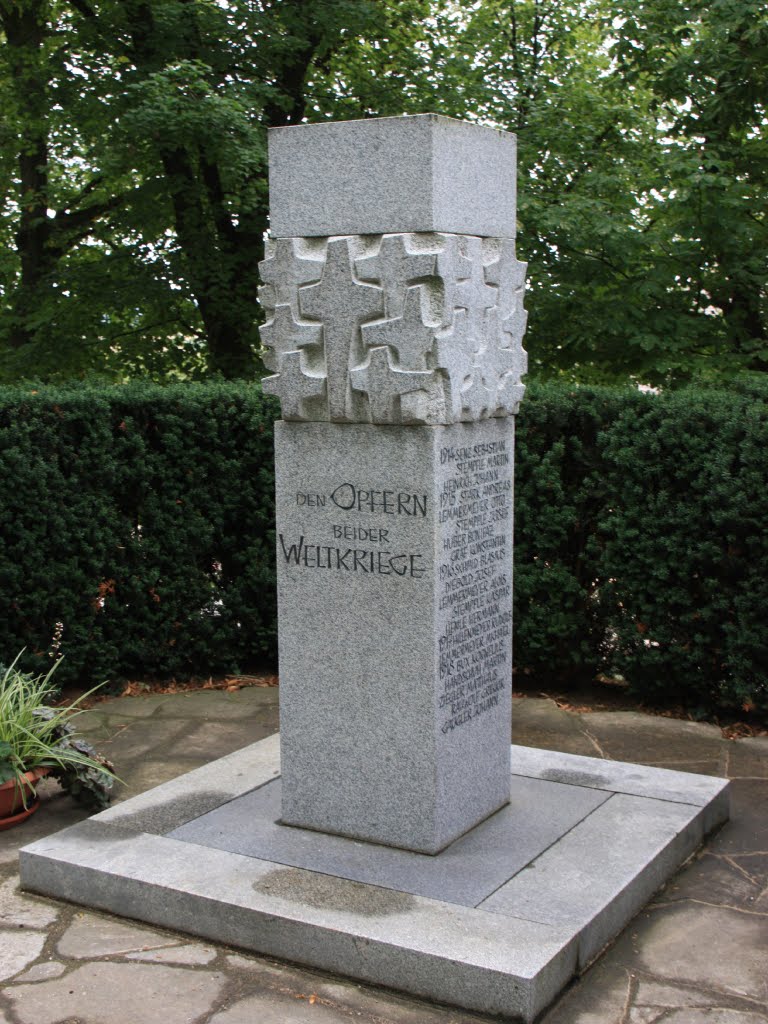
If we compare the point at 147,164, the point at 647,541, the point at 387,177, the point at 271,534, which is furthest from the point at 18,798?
the point at 147,164

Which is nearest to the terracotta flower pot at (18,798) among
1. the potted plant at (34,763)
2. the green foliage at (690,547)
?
the potted plant at (34,763)

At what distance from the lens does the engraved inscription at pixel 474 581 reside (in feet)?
13.6

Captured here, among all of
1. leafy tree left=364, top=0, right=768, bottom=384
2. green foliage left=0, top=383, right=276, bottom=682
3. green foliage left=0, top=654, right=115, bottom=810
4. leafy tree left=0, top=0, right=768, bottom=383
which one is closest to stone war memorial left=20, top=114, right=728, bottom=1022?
green foliage left=0, top=654, right=115, bottom=810

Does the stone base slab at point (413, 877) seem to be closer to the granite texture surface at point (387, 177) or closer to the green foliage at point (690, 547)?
the green foliage at point (690, 547)

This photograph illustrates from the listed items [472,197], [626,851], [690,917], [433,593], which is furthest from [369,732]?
[472,197]

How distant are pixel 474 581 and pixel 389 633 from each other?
16.0 inches

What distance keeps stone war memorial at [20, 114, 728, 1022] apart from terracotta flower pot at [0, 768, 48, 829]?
49cm

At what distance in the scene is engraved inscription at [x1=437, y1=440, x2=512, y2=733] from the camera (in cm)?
414

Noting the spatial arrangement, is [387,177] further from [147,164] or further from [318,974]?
[147,164]

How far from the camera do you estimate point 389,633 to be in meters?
4.16

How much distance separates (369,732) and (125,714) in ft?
8.38

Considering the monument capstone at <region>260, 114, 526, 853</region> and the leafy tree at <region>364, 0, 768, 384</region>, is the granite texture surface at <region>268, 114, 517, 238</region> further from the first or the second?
the leafy tree at <region>364, 0, 768, 384</region>

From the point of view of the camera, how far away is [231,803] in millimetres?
4695

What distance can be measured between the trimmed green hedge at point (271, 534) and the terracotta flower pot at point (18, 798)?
1.39 meters
